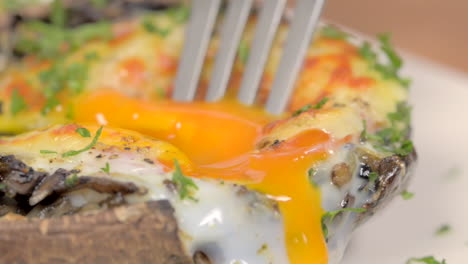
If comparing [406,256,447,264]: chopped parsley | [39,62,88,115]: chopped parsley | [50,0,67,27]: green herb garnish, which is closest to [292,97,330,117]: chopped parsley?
[406,256,447,264]: chopped parsley

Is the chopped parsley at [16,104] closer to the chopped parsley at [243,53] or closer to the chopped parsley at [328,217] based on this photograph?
the chopped parsley at [243,53]

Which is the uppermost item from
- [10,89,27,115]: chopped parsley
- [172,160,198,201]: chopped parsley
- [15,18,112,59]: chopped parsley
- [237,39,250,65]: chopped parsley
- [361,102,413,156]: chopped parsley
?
Answer: [361,102,413,156]: chopped parsley

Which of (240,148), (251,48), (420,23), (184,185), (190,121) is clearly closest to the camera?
(184,185)

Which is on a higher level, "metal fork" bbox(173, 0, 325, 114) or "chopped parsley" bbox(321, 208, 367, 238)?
"metal fork" bbox(173, 0, 325, 114)

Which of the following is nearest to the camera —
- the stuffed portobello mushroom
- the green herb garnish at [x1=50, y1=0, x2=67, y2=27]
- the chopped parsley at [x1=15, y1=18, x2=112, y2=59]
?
the stuffed portobello mushroom

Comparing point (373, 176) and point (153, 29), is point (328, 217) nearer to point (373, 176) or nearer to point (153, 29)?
point (373, 176)

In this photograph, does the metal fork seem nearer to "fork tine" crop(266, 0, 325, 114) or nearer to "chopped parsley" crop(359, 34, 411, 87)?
"fork tine" crop(266, 0, 325, 114)

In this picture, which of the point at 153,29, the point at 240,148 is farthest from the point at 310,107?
the point at 153,29

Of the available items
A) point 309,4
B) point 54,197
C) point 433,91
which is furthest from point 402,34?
point 54,197

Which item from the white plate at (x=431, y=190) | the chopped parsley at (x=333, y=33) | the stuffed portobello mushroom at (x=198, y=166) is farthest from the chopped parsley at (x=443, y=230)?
the chopped parsley at (x=333, y=33)
